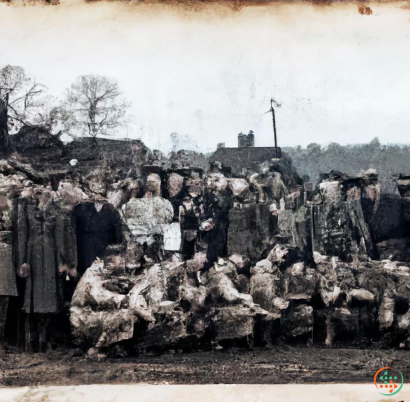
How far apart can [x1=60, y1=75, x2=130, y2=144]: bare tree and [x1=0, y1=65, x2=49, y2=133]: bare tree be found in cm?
29

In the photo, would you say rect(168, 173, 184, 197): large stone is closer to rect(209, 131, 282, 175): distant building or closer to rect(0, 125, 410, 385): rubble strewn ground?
rect(0, 125, 410, 385): rubble strewn ground

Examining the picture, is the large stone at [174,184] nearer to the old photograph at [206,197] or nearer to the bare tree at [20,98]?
the old photograph at [206,197]

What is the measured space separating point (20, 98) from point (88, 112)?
0.72 metres

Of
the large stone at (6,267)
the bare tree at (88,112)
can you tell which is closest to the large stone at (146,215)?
the bare tree at (88,112)

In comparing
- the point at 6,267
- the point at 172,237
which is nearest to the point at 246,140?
the point at 172,237

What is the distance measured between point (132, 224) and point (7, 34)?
93.3 inches

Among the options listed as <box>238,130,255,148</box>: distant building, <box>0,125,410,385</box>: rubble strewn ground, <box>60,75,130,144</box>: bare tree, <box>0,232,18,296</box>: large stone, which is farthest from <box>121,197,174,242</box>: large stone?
<box>0,232,18,296</box>: large stone

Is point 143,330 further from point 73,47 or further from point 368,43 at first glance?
point 368,43

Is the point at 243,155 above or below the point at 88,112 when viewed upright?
below

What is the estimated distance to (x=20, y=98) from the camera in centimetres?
503

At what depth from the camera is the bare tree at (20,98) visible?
16.4 ft

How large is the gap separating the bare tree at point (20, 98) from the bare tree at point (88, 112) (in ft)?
0.96

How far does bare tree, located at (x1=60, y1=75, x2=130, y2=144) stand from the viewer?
16.5 feet

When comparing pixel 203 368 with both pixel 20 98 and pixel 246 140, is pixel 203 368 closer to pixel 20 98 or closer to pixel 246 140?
pixel 246 140
